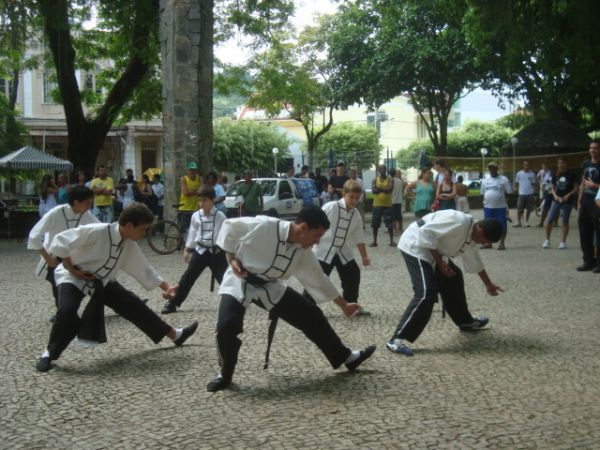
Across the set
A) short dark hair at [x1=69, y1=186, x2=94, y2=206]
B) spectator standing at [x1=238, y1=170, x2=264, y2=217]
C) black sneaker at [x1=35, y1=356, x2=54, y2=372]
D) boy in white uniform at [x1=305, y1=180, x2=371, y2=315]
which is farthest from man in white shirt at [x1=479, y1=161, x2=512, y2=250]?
black sneaker at [x1=35, y1=356, x2=54, y2=372]

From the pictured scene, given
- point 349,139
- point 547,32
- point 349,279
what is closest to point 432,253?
point 349,279

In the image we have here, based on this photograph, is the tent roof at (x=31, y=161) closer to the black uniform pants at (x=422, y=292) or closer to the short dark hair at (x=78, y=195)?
Answer: the short dark hair at (x=78, y=195)

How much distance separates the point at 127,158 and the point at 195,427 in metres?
41.5

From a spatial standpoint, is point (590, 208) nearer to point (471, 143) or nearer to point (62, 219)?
point (62, 219)

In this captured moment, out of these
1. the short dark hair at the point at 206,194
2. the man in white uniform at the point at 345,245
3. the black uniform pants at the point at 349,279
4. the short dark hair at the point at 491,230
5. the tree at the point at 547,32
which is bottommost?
the black uniform pants at the point at 349,279

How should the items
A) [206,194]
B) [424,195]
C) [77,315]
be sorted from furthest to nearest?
[424,195]
[206,194]
[77,315]

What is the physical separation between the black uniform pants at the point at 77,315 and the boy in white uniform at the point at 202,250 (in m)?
2.11

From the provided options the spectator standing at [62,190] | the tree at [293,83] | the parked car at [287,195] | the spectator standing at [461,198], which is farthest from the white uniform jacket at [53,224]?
the tree at [293,83]

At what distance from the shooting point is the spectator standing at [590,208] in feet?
39.4

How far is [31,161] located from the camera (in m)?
21.5

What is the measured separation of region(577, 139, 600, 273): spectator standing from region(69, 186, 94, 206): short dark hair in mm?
7322

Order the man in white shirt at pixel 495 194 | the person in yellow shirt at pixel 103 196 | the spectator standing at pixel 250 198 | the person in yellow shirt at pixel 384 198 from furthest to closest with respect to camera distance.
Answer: the spectator standing at pixel 250 198, the person in yellow shirt at pixel 384 198, the person in yellow shirt at pixel 103 196, the man in white shirt at pixel 495 194

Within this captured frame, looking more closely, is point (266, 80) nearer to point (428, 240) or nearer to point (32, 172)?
point (32, 172)

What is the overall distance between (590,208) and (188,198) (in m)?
7.29
